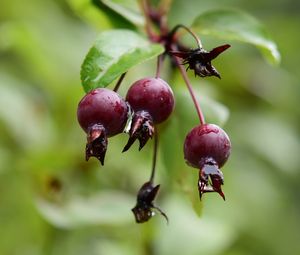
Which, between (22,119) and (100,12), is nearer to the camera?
(100,12)

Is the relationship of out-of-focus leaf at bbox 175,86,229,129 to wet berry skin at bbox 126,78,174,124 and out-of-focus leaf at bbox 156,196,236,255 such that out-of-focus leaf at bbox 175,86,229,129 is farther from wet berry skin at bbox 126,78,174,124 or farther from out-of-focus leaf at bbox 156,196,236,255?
out-of-focus leaf at bbox 156,196,236,255

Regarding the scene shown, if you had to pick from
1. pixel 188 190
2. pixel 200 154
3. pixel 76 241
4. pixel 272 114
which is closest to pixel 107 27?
pixel 188 190

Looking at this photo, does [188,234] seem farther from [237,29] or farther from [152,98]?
[152,98]

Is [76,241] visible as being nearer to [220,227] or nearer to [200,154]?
[220,227]

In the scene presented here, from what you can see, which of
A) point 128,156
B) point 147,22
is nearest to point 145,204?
point 147,22

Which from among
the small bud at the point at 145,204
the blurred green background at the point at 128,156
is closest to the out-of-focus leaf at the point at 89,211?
the blurred green background at the point at 128,156

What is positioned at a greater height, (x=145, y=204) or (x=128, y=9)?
(x=128, y=9)
